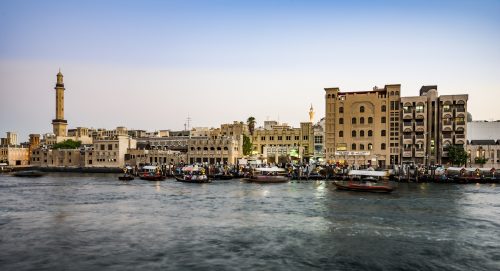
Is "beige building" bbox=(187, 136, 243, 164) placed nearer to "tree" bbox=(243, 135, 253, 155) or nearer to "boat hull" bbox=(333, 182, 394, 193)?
"tree" bbox=(243, 135, 253, 155)

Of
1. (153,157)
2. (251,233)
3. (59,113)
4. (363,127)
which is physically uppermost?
(59,113)

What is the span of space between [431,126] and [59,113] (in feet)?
486

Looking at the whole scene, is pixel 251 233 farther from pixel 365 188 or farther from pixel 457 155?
pixel 457 155

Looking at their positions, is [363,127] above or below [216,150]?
above

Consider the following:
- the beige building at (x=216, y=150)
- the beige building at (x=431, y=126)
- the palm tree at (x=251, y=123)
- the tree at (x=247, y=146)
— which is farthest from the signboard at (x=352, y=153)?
the palm tree at (x=251, y=123)

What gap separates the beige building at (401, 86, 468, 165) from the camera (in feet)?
340

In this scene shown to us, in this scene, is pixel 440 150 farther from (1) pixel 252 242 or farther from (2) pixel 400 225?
(1) pixel 252 242

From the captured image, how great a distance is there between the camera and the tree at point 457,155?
317ft

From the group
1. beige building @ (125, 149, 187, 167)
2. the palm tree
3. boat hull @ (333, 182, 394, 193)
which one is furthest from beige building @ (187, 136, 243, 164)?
boat hull @ (333, 182, 394, 193)

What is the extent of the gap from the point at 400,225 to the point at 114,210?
3066cm

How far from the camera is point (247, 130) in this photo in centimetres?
14750

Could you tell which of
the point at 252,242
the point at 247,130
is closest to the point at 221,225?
the point at 252,242

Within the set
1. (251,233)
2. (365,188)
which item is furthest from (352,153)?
(251,233)

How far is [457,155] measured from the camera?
9700 cm
